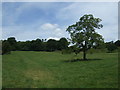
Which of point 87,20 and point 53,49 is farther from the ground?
point 87,20

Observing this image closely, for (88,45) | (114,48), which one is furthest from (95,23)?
(114,48)

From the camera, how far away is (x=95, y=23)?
107ft

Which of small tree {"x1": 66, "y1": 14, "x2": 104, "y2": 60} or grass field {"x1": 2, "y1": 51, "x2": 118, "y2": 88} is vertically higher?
small tree {"x1": 66, "y1": 14, "x2": 104, "y2": 60}

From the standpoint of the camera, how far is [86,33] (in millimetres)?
32812

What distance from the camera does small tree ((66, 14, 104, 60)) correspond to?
106 ft

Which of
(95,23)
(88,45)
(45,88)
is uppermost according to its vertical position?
(95,23)

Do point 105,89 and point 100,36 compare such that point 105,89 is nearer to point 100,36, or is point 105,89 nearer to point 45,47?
point 100,36

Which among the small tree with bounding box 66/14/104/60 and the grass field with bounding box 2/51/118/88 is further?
the small tree with bounding box 66/14/104/60

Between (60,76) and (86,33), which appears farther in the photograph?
(86,33)

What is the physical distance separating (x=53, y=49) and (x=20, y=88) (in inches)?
3368

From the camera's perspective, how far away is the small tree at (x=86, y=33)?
3222 cm

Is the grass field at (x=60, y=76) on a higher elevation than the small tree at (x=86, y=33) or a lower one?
lower

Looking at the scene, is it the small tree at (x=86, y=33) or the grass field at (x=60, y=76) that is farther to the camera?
the small tree at (x=86, y=33)

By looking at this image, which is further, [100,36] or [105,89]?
[100,36]
